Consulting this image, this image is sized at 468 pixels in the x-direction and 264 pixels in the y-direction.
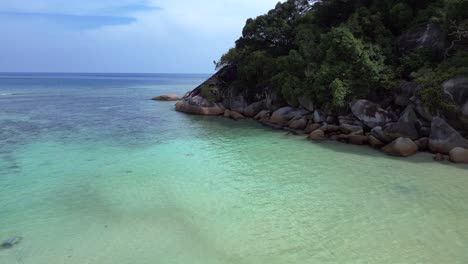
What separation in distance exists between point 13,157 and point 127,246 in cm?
1012

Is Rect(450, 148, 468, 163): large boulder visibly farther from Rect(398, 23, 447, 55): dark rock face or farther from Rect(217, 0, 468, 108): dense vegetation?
Rect(398, 23, 447, 55): dark rock face

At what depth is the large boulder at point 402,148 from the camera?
14.1m

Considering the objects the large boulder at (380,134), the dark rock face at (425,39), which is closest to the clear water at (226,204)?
the large boulder at (380,134)

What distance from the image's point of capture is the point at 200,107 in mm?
28906

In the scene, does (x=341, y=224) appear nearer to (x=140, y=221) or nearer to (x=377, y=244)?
(x=377, y=244)

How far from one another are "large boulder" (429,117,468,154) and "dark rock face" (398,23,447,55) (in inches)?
215

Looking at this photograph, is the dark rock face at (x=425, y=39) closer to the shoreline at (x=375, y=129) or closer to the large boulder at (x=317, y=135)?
the shoreline at (x=375, y=129)

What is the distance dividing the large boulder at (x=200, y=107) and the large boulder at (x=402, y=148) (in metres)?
16.0

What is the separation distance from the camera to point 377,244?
716 cm

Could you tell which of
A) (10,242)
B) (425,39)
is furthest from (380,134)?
(10,242)

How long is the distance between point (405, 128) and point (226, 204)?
33.8ft

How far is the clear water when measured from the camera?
6.95 m

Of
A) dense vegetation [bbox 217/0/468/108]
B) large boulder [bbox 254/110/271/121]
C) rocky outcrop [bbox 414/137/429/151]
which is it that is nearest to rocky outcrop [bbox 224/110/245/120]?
large boulder [bbox 254/110/271/121]

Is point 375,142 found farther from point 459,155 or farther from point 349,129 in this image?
point 459,155
